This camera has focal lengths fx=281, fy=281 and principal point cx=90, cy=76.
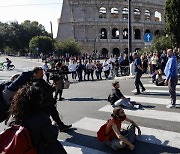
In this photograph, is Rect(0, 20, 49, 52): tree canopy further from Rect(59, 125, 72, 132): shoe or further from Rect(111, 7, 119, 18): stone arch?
Rect(59, 125, 72, 132): shoe

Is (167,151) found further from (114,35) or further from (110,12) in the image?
(114,35)

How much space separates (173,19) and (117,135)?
25381 mm

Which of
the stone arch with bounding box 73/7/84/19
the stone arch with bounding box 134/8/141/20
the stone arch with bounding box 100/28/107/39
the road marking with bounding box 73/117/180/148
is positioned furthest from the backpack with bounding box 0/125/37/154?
the stone arch with bounding box 134/8/141/20

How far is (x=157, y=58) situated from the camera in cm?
1820

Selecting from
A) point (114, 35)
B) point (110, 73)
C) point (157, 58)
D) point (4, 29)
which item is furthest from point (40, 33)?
point (157, 58)

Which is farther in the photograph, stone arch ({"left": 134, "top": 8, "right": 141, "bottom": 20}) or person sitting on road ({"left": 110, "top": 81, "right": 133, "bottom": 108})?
stone arch ({"left": 134, "top": 8, "right": 141, "bottom": 20})

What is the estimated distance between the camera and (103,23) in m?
68.3

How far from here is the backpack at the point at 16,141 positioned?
2854 mm

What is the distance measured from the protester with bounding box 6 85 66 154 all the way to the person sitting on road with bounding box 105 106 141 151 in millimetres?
2367

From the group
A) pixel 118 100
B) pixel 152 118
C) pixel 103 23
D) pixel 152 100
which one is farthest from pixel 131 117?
pixel 103 23

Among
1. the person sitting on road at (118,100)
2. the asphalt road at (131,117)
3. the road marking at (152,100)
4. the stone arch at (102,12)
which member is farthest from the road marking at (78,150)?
the stone arch at (102,12)

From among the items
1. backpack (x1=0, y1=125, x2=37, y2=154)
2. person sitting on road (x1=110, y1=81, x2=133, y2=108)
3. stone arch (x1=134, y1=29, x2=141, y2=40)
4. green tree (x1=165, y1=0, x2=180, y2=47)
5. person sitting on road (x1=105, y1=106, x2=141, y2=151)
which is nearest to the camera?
backpack (x1=0, y1=125, x2=37, y2=154)

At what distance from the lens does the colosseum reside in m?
68.4

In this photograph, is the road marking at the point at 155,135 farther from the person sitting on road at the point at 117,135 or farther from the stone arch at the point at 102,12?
the stone arch at the point at 102,12
